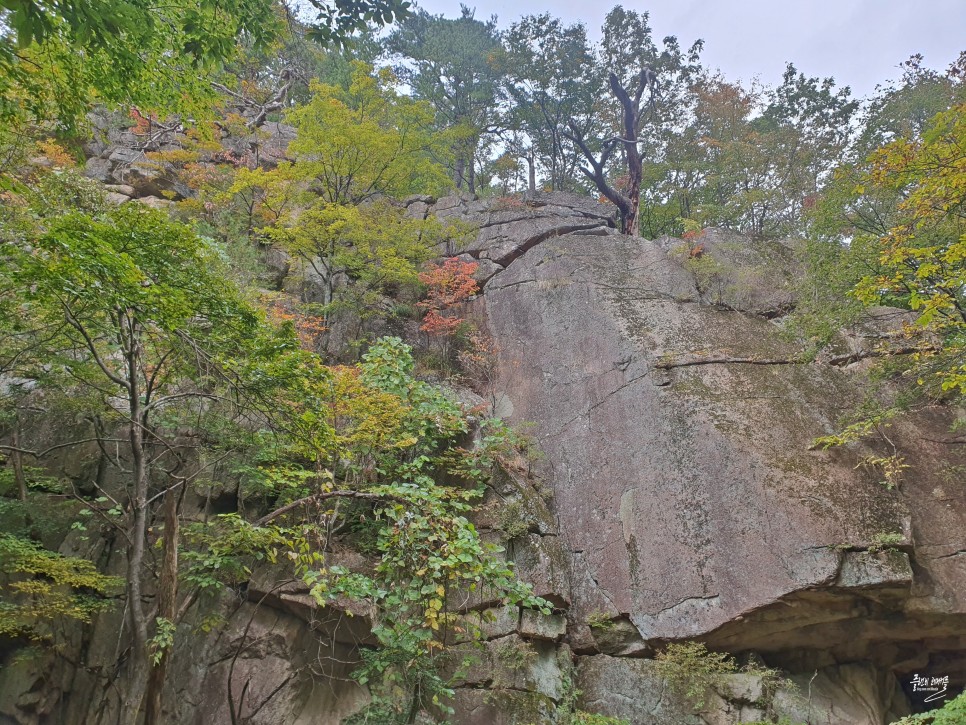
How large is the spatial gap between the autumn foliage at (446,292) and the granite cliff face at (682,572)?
3548 millimetres

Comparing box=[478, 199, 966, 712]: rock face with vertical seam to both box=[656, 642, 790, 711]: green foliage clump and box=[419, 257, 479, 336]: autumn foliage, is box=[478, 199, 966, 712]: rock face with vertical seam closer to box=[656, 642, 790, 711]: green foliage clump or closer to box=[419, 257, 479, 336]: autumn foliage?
box=[656, 642, 790, 711]: green foliage clump

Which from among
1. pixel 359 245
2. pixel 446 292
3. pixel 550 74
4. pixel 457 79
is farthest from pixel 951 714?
pixel 457 79

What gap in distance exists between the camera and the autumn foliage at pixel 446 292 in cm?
1248

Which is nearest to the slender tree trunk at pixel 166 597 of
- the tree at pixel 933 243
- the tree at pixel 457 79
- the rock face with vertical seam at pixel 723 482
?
the rock face with vertical seam at pixel 723 482

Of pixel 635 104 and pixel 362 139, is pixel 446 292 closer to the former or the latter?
pixel 362 139

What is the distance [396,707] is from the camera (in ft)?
19.3

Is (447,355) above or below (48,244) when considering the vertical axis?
above

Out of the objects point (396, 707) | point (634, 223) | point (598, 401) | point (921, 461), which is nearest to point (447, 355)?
point (598, 401)

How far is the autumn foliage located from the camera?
492 inches

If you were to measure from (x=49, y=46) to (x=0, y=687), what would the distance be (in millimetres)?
7565

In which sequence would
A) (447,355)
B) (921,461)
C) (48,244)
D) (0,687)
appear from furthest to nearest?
(447,355) → (921,461) → (0,687) → (48,244)

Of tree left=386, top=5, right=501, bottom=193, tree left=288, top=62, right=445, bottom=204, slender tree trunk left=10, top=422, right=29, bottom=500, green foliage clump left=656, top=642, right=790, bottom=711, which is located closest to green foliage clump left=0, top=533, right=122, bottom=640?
slender tree trunk left=10, top=422, right=29, bottom=500

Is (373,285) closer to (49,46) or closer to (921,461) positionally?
(49,46)

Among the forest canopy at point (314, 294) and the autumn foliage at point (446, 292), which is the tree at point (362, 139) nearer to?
the forest canopy at point (314, 294)
